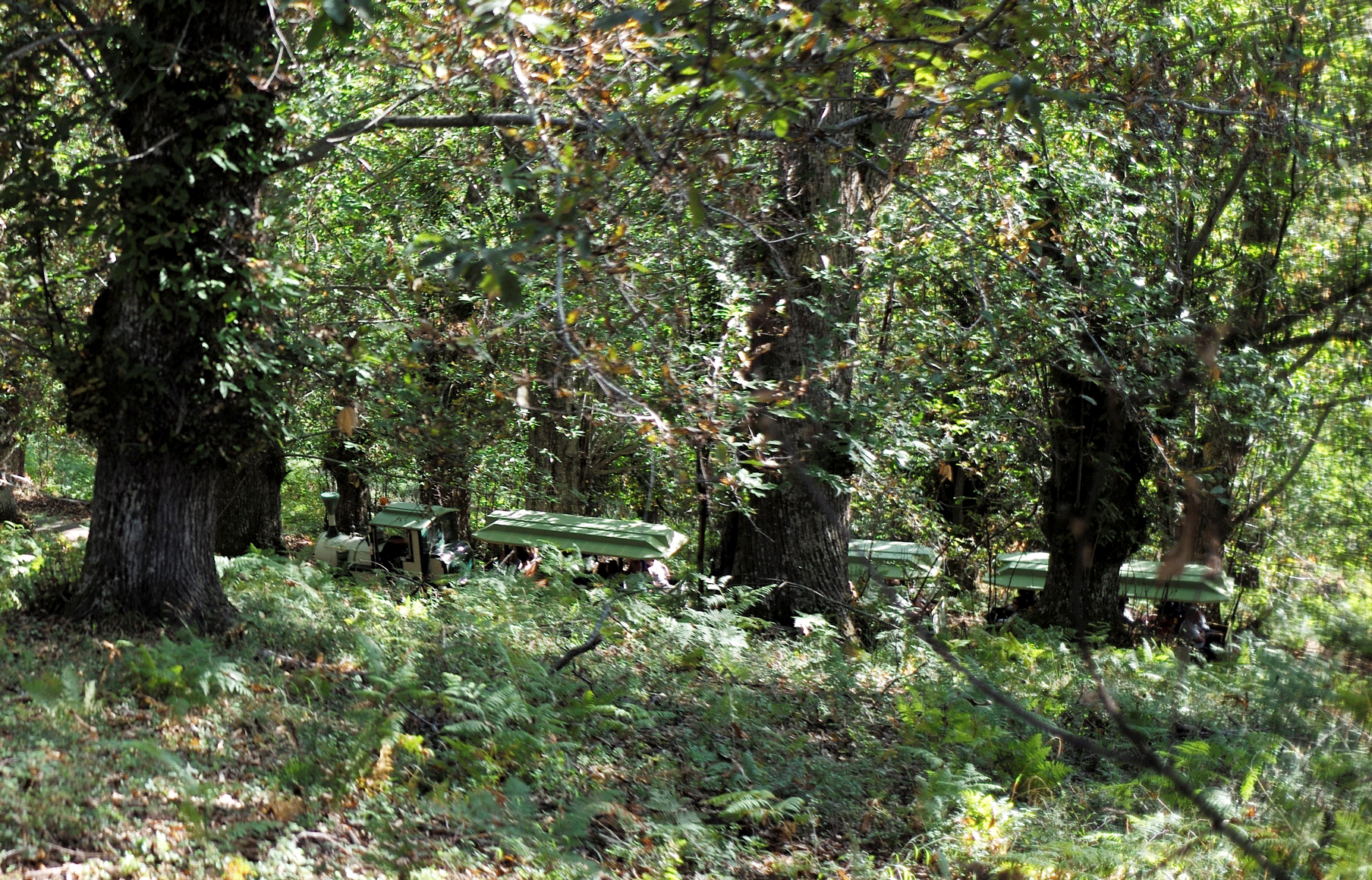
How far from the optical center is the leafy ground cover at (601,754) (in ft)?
14.9

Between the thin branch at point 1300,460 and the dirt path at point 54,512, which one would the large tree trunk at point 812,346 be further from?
the dirt path at point 54,512

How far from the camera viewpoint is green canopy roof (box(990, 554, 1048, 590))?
54.1 feet

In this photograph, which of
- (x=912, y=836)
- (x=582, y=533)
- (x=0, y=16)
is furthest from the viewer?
(x=582, y=533)

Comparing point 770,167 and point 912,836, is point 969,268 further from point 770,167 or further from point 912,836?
point 912,836

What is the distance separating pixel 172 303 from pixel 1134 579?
12933 mm

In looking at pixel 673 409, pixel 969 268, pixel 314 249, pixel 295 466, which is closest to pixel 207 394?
pixel 314 249

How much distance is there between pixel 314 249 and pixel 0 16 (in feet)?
9.61

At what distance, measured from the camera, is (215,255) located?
6.99m

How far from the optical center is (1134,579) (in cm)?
1442

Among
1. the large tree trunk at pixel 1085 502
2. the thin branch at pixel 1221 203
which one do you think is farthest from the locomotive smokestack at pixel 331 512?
the thin branch at pixel 1221 203

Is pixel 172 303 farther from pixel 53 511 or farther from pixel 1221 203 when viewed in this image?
pixel 53 511

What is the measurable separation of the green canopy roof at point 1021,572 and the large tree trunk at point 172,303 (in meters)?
12.9

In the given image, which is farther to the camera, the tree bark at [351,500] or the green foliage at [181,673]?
the tree bark at [351,500]

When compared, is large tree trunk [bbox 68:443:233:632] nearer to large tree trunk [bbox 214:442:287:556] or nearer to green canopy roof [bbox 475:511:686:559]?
green canopy roof [bbox 475:511:686:559]
